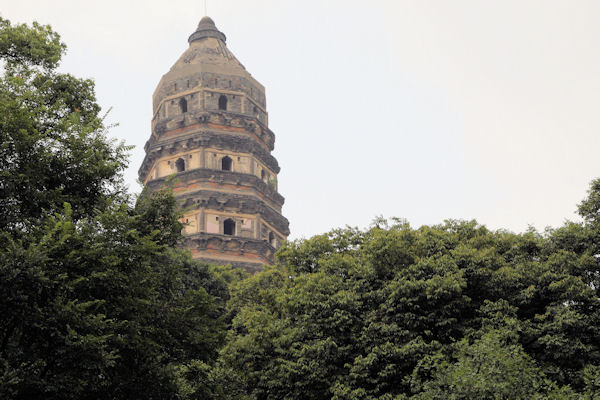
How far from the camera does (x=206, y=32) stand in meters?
52.1

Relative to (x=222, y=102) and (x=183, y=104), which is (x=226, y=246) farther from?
(x=183, y=104)

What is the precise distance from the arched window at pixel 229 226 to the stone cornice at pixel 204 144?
4724 millimetres

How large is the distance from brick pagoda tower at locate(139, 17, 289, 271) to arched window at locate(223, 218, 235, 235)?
0.06 m

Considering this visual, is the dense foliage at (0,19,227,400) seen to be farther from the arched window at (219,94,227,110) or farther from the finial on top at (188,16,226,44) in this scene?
the finial on top at (188,16,226,44)

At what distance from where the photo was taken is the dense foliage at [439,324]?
19109 millimetres

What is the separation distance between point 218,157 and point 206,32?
11.1 m

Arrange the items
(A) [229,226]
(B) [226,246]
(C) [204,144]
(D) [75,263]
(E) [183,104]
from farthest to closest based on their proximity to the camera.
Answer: (E) [183,104], (C) [204,144], (A) [229,226], (B) [226,246], (D) [75,263]

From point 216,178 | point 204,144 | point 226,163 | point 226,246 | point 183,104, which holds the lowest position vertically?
point 226,246

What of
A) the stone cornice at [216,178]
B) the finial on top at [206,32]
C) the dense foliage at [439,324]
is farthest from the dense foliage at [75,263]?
the finial on top at [206,32]

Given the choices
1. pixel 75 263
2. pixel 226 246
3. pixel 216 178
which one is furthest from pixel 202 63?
pixel 75 263

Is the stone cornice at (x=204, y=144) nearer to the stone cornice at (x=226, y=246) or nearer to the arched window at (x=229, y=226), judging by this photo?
the arched window at (x=229, y=226)

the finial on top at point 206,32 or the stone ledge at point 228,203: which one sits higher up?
the finial on top at point 206,32

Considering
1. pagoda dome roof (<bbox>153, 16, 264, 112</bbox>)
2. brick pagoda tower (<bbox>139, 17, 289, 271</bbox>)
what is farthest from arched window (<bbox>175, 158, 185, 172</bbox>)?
pagoda dome roof (<bbox>153, 16, 264, 112</bbox>)

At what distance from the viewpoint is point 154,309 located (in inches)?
629
